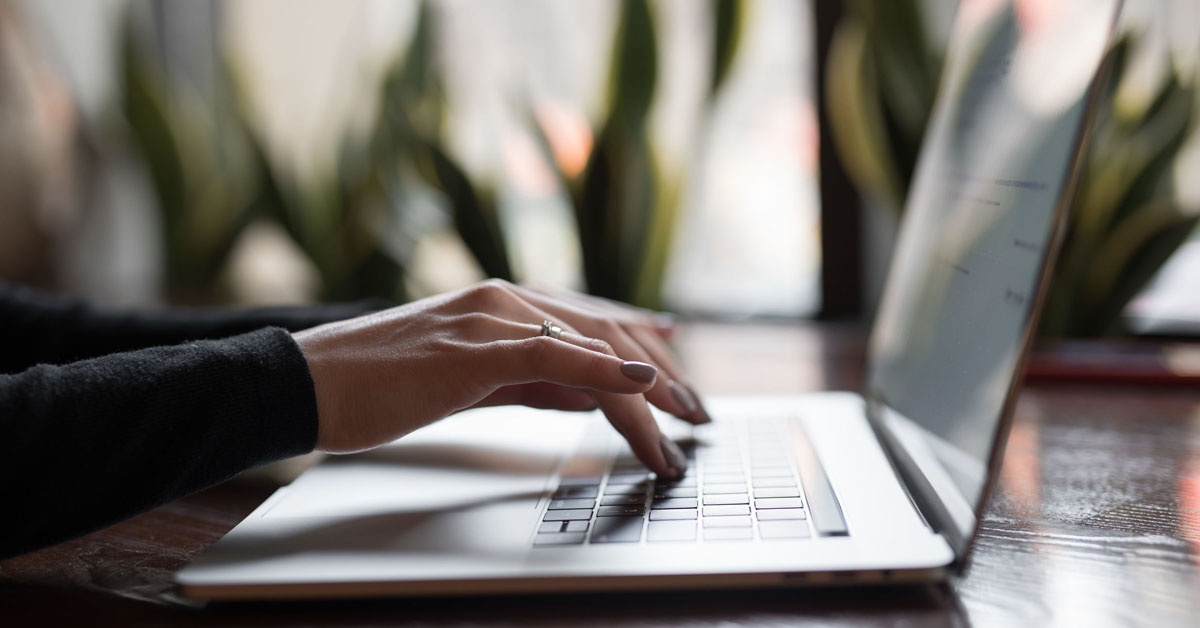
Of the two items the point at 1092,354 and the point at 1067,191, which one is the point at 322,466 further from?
the point at 1092,354

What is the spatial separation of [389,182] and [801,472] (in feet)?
3.18

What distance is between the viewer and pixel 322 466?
1.78ft

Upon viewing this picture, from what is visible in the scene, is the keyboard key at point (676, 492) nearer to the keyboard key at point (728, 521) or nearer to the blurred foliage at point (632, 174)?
the keyboard key at point (728, 521)

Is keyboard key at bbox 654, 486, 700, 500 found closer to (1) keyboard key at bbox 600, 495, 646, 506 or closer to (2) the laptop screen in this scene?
(1) keyboard key at bbox 600, 495, 646, 506

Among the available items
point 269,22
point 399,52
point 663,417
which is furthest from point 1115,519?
point 269,22

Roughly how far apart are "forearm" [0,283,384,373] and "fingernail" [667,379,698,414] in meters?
0.28

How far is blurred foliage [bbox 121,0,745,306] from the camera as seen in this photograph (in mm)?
1123

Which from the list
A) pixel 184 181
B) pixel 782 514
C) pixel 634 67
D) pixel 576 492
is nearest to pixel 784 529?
pixel 782 514

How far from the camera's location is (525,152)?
4.70ft

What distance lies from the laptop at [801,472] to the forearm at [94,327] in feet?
0.63

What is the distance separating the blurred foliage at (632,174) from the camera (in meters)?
1.12

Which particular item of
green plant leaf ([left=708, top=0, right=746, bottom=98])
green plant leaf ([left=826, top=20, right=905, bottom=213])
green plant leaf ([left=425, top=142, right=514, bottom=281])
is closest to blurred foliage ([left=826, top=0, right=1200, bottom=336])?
green plant leaf ([left=826, top=20, right=905, bottom=213])

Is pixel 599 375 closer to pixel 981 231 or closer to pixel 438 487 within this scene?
pixel 438 487

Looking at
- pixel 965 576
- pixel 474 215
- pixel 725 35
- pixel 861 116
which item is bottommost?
pixel 965 576
